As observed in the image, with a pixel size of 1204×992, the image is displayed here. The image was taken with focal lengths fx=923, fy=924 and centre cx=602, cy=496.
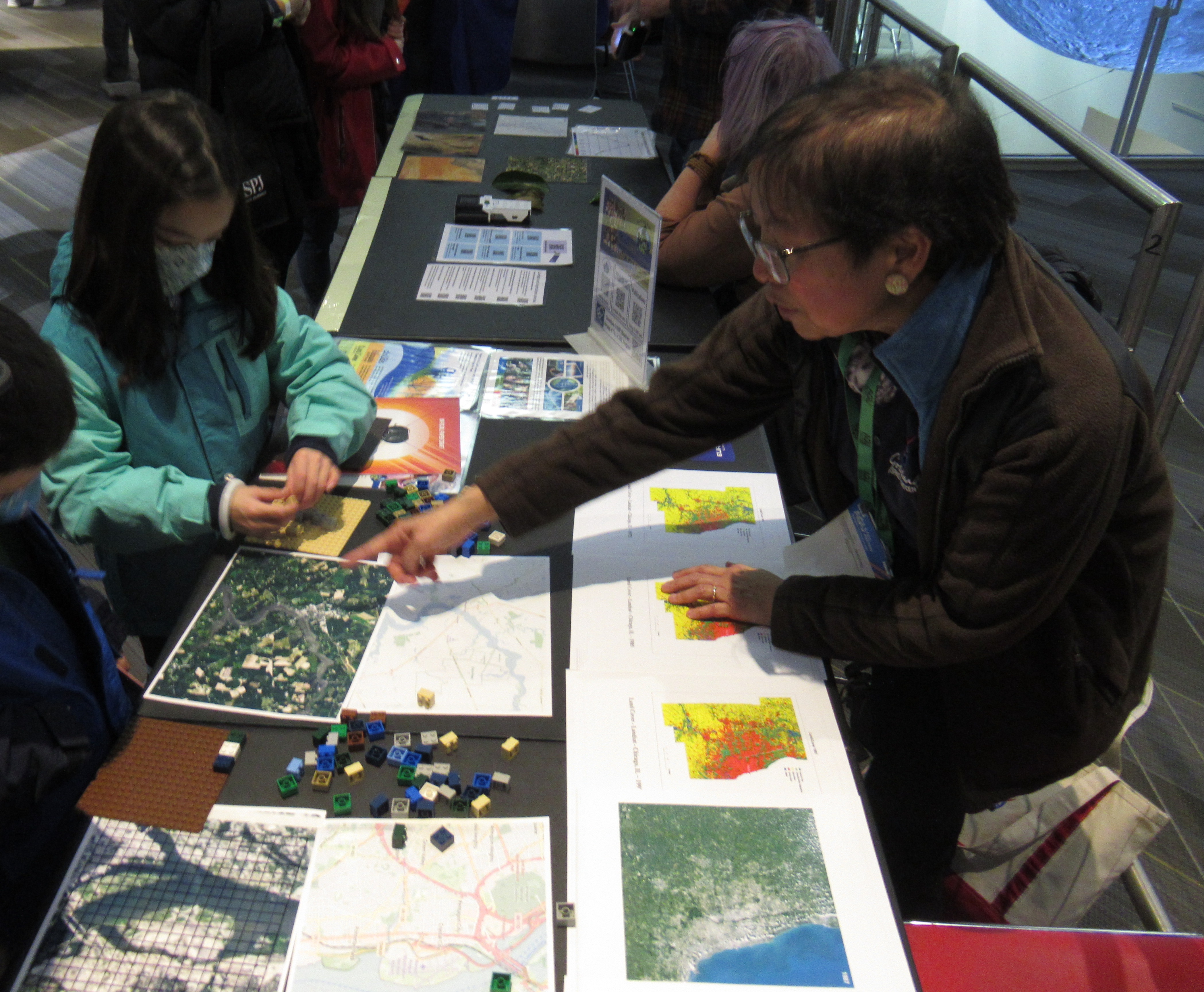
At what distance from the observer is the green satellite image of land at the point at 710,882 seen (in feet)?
3.04

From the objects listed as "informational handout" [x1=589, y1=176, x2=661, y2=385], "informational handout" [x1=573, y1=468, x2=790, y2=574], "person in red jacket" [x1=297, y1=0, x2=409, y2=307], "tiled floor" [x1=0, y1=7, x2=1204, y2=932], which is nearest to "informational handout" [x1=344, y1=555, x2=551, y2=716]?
"informational handout" [x1=573, y1=468, x2=790, y2=574]

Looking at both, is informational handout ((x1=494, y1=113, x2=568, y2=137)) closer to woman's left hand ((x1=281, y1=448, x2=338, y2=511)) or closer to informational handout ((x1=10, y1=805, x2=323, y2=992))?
woman's left hand ((x1=281, y1=448, x2=338, y2=511))

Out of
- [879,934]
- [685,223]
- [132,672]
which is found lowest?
[132,672]

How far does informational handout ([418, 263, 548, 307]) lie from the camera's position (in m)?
2.16

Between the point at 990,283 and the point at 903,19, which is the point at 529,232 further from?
the point at 990,283

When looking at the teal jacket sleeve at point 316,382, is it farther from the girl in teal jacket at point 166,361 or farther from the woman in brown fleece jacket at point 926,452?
the woman in brown fleece jacket at point 926,452

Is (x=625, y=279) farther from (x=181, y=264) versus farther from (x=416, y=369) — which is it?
(x=181, y=264)

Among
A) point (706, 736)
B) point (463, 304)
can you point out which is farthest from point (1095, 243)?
point (706, 736)

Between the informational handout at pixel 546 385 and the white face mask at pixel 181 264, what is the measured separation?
0.56 meters

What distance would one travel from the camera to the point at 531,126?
3.27 m

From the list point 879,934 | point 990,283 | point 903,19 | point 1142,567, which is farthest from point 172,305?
point 903,19

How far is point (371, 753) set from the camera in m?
1.08

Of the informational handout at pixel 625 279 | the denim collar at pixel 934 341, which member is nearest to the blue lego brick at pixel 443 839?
the denim collar at pixel 934 341

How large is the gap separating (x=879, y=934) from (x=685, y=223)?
1654 mm
